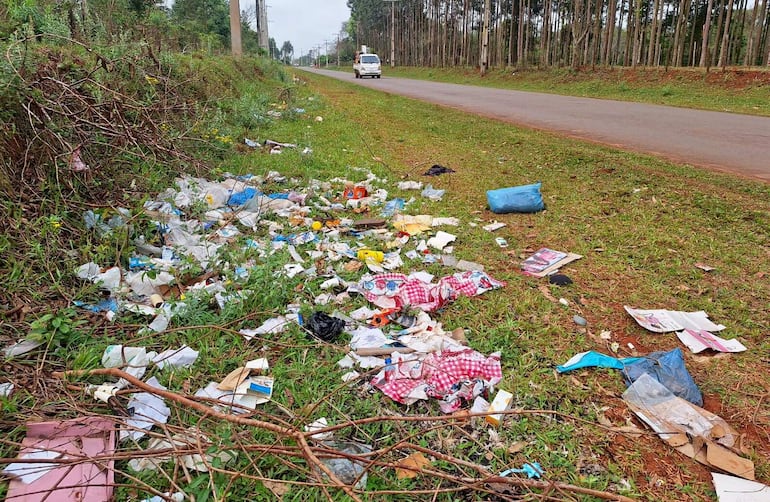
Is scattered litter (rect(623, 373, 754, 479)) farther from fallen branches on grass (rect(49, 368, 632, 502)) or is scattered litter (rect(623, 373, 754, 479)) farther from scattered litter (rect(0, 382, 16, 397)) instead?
scattered litter (rect(0, 382, 16, 397))

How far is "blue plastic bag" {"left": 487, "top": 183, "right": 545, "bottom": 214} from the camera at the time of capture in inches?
167

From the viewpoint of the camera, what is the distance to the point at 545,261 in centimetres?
327

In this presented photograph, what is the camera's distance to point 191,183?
413 centimetres

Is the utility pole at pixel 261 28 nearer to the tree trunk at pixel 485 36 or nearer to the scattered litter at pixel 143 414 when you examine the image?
the tree trunk at pixel 485 36

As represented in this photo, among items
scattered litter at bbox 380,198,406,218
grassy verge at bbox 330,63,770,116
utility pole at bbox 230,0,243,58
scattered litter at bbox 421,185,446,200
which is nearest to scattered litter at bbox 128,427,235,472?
scattered litter at bbox 380,198,406,218

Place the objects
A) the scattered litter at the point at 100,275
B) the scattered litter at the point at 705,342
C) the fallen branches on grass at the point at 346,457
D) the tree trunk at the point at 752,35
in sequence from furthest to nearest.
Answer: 1. the tree trunk at the point at 752,35
2. the scattered litter at the point at 100,275
3. the scattered litter at the point at 705,342
4. the fallen branches on grass at the point at 346,457

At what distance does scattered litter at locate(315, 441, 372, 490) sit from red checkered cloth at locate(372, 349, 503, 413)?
0.31m

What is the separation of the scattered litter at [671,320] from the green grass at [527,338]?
65mm

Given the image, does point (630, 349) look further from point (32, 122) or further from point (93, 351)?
point (32, 122)

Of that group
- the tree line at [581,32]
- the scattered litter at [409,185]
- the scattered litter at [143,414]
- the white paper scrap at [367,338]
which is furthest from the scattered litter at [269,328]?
the tree line at [581,32]

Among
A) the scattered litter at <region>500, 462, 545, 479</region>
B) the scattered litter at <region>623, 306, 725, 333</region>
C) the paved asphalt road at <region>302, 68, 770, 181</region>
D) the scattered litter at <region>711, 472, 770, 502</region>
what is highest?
the paved asphalt road at <region>302, 68, 770, 181</region>

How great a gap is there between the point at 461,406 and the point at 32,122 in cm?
317

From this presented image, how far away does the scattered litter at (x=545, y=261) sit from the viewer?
315cm

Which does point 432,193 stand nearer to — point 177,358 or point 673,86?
point 177,358
